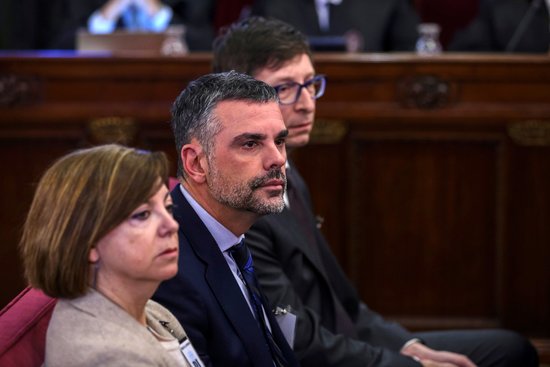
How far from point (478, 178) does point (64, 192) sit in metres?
3.13

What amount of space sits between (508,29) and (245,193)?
147 inches

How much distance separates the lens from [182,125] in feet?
7.67

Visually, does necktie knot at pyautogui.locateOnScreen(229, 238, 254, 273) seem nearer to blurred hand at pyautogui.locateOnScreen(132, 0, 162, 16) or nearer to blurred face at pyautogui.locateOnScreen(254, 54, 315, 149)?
blurred face at pyautogui.locateOnScreen(254, 54, 315, 149)

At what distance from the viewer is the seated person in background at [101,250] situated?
1703 mm

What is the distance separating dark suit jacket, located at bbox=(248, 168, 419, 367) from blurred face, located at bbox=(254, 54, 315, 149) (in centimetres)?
22

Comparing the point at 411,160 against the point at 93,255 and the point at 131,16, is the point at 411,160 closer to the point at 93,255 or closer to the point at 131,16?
the point at 131,16

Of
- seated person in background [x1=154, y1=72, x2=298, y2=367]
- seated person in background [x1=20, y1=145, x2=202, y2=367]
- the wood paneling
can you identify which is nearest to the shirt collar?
seated person in background [x1=154, y1=72, x2=298, y2=367]

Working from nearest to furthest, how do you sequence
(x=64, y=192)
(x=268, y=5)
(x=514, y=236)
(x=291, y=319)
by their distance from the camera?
1. (x=64, y=192)
2. (x=291, y=319)
3. (x=514, y=236)
4. (x=268, y=5)

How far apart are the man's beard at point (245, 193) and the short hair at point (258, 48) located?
79 centimetres

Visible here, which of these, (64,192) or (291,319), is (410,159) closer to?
(291,319)

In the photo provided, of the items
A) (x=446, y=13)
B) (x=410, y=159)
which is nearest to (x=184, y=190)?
(x=410, y=159)

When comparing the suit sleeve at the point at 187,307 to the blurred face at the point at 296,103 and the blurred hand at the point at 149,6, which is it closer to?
the blurred face at the point at 296,103

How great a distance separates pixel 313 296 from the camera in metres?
2.95

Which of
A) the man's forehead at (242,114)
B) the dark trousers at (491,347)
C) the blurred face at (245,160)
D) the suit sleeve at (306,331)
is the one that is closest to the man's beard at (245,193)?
the blurred face at (245,160)
